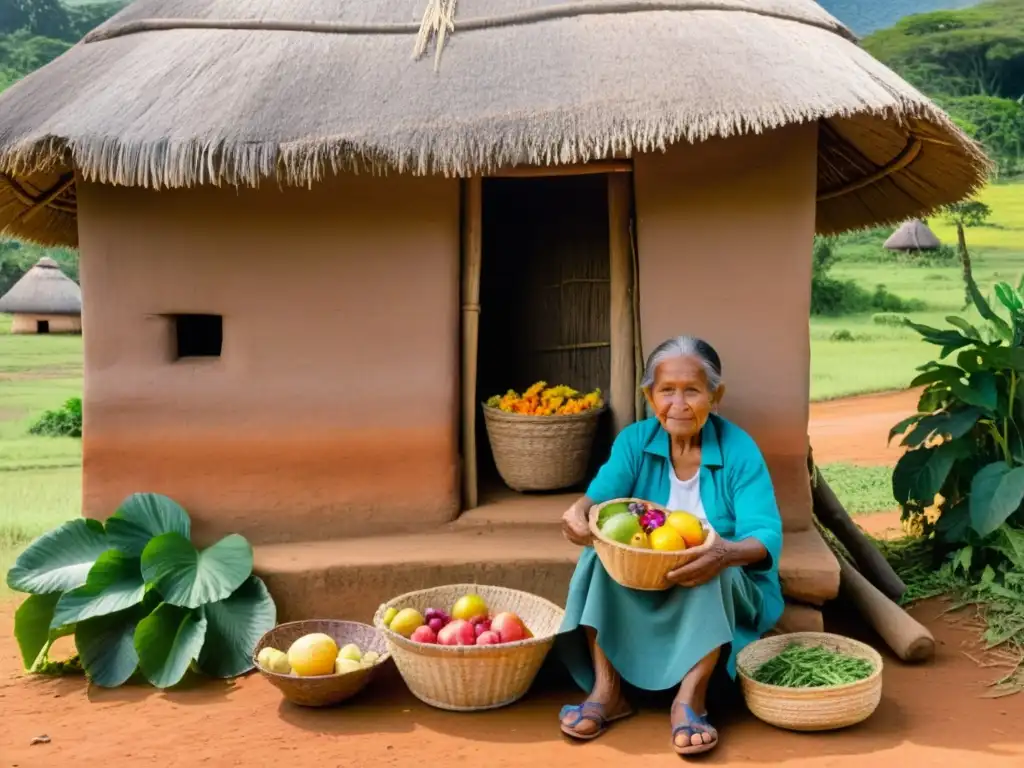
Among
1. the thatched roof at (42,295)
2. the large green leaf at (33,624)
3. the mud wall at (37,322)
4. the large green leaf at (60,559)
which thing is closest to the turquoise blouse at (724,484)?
the large green leaf at (60,559)

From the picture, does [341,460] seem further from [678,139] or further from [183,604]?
[678,139]

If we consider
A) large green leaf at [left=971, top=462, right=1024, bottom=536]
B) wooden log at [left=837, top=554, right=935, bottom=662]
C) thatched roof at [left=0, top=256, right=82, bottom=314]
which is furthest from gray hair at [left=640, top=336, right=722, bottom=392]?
thatched roof at [left=0, top=256, right=82, bottom=314]

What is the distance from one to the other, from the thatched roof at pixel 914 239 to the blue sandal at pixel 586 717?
598 inches

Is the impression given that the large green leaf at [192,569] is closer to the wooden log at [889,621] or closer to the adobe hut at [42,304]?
the wooden log at [889,621]

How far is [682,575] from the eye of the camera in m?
2.87

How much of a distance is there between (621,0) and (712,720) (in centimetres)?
289

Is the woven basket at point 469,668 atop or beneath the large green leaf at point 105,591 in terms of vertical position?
beneath

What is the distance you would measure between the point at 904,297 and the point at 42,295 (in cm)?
1303

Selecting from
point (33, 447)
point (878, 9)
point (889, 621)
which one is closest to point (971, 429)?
point (889, 621)

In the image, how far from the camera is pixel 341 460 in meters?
4.04

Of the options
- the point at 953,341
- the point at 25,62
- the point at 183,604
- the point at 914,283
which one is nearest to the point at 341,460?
the point at 183,604

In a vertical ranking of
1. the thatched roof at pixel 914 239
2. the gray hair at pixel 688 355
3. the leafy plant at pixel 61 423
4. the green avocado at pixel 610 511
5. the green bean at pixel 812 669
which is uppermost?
the thatched roof at pixel 914 239

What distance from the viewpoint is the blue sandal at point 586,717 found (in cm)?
304

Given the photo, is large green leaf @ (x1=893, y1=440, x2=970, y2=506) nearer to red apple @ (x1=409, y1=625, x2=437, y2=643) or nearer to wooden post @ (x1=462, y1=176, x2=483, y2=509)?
wooden post @ (x1=462, y1=176, x2=483, y2=509)
